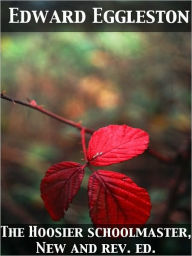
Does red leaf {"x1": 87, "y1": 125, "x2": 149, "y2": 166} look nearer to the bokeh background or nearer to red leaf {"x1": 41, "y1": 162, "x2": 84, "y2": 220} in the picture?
red leaf {"x1": 41, "y1": 162, "x2": 84, "y2": 220}

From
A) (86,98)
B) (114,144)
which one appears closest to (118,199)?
(114,144)

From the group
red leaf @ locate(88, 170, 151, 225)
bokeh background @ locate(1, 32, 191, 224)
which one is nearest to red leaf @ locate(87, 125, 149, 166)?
red leaf @ locate(88, 170, 151, 225)

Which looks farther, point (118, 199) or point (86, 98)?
point (86, 98)

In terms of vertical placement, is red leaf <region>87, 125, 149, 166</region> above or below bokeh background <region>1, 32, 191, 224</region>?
below

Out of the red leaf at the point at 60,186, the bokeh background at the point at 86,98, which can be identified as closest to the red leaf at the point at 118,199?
the red leaf at the point at 60,186

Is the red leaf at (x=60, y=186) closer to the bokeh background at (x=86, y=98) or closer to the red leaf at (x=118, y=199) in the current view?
the red leaf at (x=118, y=199)

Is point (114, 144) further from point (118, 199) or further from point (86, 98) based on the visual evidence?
point (86, 98)
